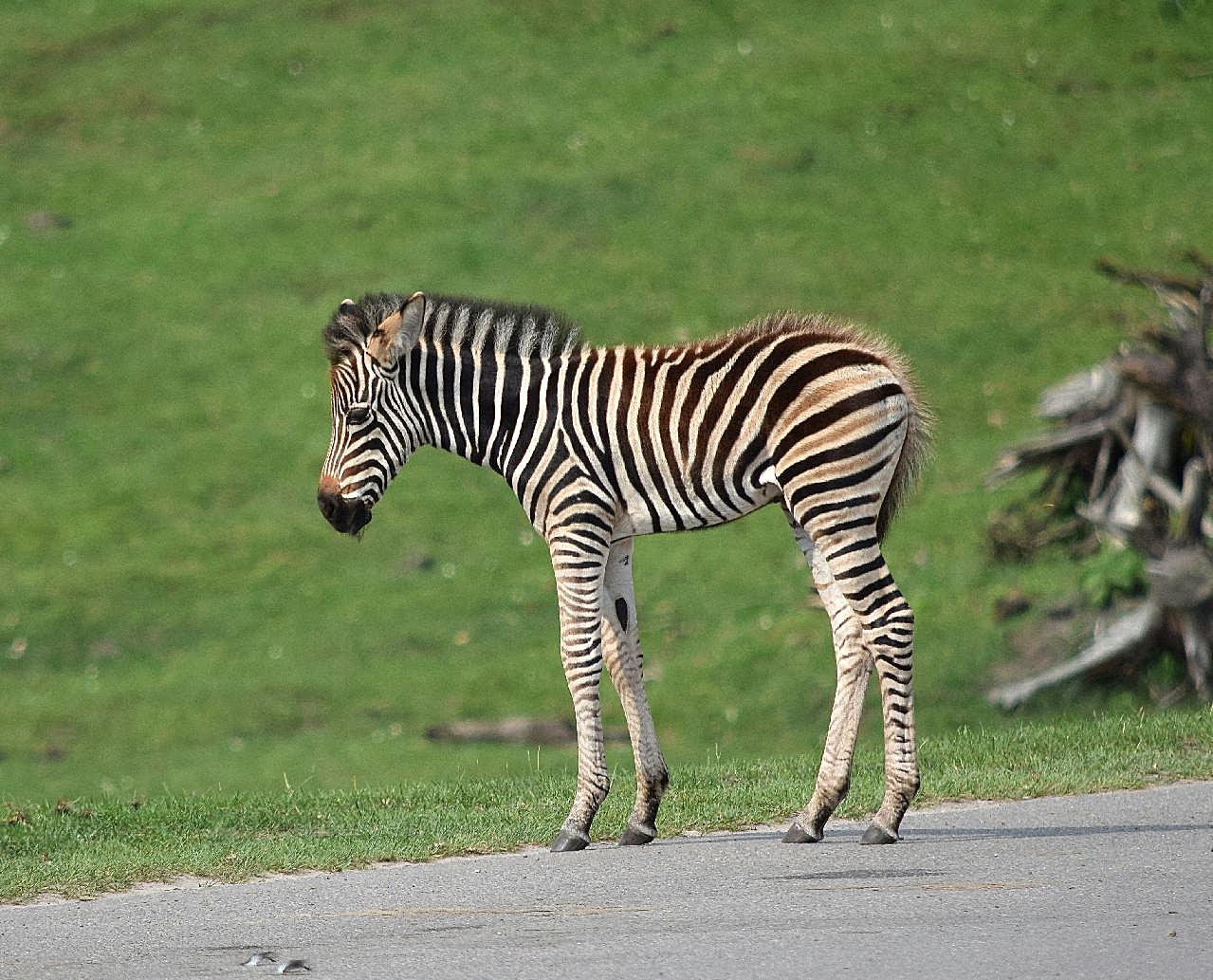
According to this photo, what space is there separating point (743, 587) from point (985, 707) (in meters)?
4.55

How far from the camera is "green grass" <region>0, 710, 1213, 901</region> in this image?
840cm

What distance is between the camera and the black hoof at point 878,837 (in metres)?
8.41

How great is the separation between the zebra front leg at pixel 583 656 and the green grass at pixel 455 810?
0.33m

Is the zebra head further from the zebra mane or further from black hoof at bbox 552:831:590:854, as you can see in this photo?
black hoof at bbox 552:831:590:854

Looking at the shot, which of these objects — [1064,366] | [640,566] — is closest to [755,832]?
[640,566]

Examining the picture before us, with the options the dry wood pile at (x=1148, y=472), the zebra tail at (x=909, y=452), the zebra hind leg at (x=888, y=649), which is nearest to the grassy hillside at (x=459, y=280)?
the dry wood pile at (x=1148, y=472)

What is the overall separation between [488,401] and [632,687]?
1.59 metres

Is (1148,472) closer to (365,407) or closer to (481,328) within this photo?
(481,328)

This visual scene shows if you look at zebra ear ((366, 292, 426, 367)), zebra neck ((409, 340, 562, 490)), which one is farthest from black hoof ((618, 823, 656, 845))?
zebra ear ((366, 292, 426, 367))

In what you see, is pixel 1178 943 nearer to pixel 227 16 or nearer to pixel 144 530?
pixel 144 530

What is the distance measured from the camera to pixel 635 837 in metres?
8.77

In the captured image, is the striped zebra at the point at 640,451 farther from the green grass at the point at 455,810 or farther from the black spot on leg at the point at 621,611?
the green grass at the point at 455,810

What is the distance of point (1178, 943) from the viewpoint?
6.22 meters

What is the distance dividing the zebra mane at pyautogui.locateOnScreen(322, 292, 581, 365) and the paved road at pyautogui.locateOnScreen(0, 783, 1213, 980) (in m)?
2.57
